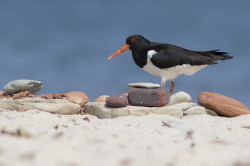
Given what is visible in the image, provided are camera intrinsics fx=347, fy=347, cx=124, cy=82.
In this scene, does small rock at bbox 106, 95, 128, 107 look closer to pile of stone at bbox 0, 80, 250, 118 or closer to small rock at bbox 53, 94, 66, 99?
pile of stone at bbox 0, 80, 250, 118

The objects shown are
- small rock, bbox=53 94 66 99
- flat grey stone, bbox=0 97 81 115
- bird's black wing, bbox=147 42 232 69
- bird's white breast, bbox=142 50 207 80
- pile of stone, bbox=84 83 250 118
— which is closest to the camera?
flat grey stone, bbox=0 97 81 115

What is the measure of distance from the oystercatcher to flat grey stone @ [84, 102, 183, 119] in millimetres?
1142

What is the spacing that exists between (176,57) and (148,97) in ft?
5.33

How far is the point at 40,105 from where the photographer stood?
7895 mm

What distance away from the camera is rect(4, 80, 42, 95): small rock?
8.51m

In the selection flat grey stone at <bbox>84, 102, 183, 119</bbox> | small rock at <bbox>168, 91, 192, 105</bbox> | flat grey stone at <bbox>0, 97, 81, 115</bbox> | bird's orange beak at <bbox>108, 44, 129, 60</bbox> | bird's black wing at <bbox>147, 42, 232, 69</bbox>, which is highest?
bird's orange beak at <bbox>108, 44, 129, 60</bbox>

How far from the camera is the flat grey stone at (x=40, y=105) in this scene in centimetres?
787

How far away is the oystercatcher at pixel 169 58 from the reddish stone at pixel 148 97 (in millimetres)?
988

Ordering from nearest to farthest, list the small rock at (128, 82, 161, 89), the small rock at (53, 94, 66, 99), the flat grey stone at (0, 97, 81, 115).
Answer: the flat grey stone at (0, 97, 81, 115)
the small rock at (53, 94, 66, 99)
the small rock at (128, 82, 161, 89)

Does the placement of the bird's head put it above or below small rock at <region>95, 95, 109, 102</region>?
above

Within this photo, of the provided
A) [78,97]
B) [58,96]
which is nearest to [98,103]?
[78,97]

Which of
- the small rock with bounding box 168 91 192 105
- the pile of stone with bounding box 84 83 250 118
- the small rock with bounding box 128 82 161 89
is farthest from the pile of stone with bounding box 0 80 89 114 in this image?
the small rock with bounding box 168 91 192 105

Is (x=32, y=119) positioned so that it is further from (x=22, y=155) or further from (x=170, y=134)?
(x=22, y=155)

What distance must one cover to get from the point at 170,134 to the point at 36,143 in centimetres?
281
